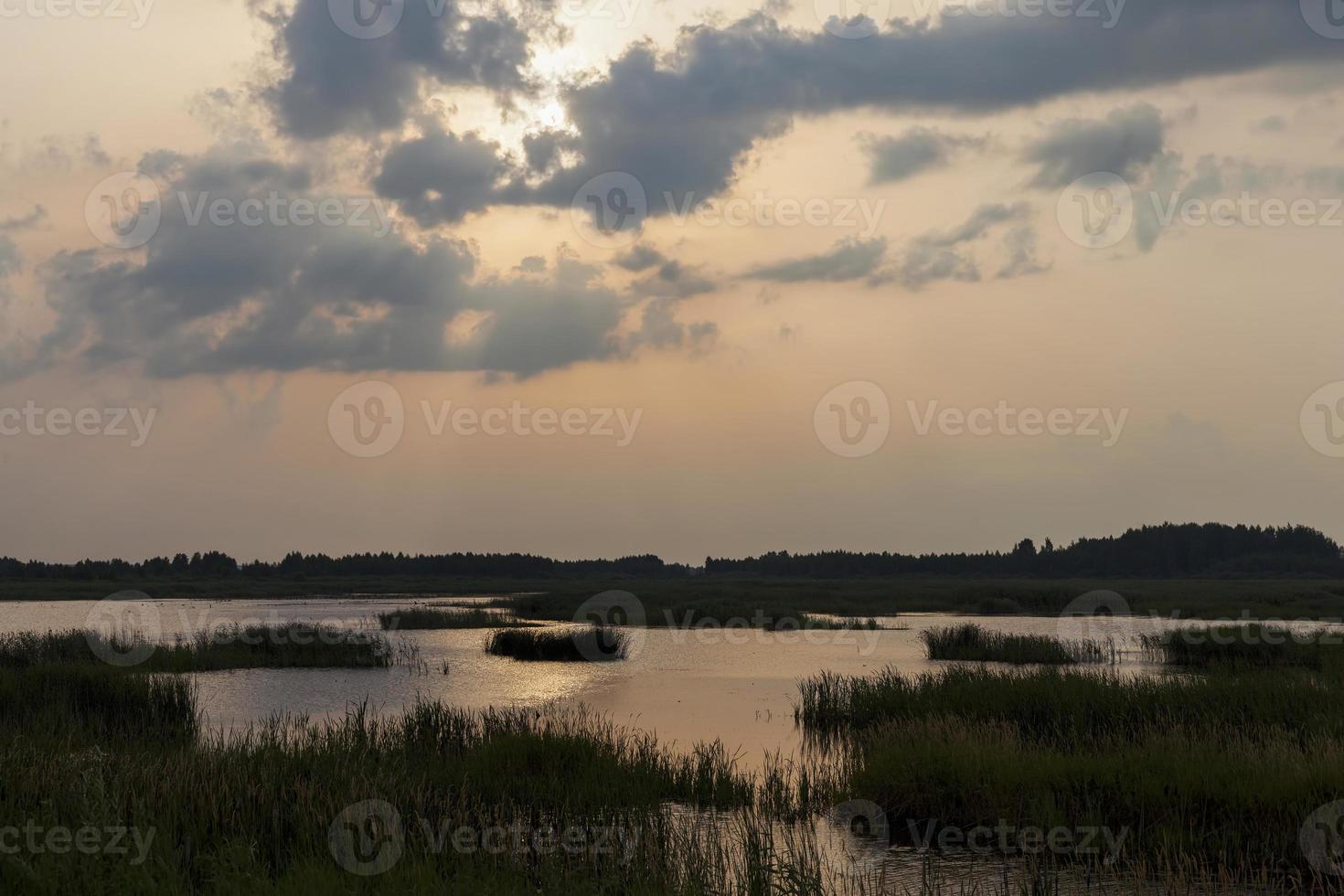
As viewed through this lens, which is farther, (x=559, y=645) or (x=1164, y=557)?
(x=1164, y=557)

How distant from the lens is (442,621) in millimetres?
55719

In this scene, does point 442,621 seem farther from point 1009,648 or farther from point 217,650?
point 1009,648

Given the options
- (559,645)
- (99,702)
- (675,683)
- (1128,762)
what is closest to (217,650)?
(559,645)

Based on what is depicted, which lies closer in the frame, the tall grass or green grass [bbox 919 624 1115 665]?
the tall grass

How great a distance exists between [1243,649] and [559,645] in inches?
930

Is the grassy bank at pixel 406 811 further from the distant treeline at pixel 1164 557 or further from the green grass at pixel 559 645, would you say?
the distant treeline at pixel 1164 557

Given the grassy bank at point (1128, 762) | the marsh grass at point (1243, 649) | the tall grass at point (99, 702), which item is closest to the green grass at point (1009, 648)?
the marsh grass at point (1243, 649)

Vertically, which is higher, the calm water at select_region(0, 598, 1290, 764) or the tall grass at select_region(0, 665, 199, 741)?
the tall grass at select_region(0, 665, 199, 741)

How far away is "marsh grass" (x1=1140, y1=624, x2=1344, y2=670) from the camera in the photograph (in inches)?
1140

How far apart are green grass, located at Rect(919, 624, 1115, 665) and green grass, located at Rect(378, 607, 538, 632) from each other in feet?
75.6

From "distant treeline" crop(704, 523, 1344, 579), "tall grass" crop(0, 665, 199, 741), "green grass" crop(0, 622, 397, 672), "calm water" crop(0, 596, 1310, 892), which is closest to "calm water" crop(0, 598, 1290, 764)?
"calm water" crop(0, 596, 1310, 892)

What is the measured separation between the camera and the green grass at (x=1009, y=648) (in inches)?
1363

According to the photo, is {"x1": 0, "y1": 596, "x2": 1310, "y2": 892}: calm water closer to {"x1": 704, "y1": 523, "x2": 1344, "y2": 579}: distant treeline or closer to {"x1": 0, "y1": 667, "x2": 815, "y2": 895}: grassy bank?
{"x1": 0, "y1": 667, "x2": 815, "y2": 895}: grassy bank

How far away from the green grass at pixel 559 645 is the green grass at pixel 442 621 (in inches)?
486
